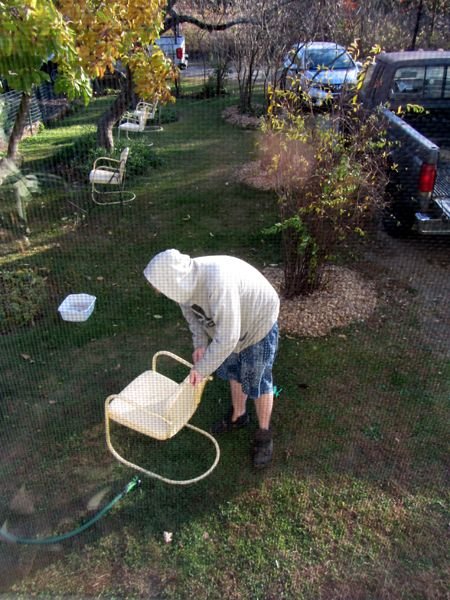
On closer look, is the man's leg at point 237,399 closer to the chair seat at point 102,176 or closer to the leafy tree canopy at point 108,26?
the leafy tree canopy at point 108,26

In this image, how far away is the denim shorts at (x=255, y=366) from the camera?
182 cm

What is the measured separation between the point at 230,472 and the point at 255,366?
458 mm

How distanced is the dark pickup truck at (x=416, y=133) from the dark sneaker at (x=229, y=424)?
1.89m

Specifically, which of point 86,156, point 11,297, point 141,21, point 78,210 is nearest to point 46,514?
point 11,297

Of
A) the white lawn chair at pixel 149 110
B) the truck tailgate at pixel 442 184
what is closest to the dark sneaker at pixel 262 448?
the truck tailgate at pixel 442 184

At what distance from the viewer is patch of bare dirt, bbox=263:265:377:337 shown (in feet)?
9.24

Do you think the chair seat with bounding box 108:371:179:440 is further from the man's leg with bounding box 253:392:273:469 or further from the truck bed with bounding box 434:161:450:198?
the truck bed with bounding box 434:161:450:198

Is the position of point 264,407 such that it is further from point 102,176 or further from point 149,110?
point 149,110

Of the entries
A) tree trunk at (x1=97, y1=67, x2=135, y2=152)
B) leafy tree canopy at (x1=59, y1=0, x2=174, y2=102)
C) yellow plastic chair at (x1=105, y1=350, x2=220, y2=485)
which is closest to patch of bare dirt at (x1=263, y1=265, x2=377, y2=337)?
yellow plastic chair at (x1=105, y1=350, x2=220, y2=485)

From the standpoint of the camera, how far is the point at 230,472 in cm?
197

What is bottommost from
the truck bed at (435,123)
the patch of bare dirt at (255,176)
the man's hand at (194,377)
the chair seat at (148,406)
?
the patch of bare dirt at (255,176)

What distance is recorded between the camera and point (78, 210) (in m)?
4.60

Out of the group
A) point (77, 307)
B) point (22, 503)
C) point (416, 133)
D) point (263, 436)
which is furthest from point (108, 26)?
point (22, 503)

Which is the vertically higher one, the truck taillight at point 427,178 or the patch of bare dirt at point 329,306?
the truck taillight at point 427,178
